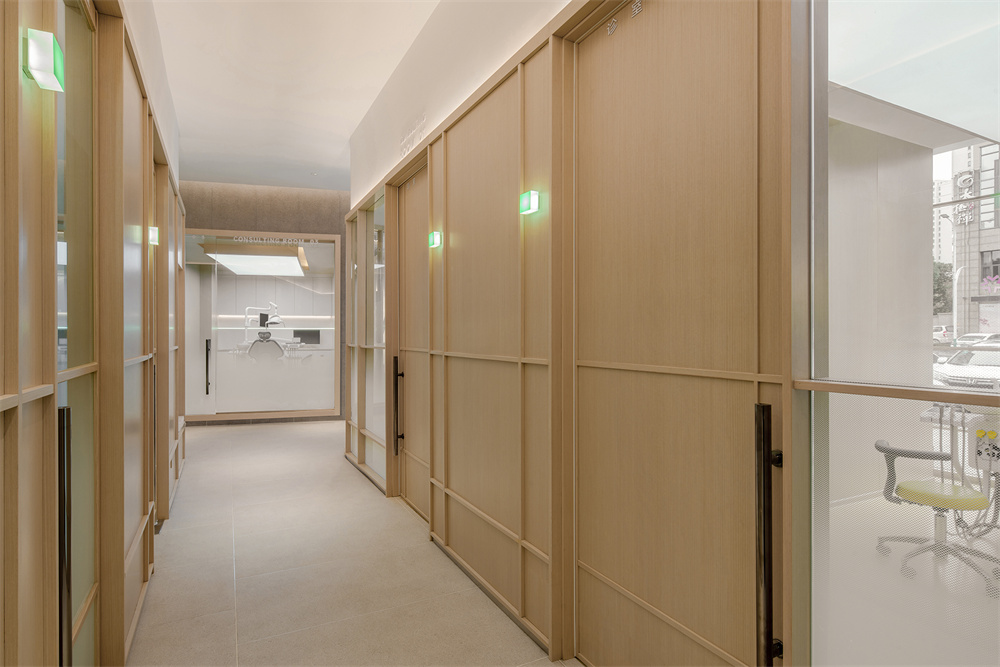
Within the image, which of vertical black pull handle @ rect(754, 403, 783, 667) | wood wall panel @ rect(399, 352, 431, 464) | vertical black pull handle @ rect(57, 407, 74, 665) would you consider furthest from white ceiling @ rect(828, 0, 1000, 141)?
wood wall panel @ rect(399, 352, 431, 464)

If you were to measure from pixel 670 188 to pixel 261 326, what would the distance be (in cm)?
792

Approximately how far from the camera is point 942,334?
1.20m

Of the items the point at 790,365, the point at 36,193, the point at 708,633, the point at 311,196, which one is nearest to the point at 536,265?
the point at 790,365

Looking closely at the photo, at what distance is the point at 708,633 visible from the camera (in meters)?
1.73

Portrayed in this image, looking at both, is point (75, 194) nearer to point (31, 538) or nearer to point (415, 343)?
point (31, 538)

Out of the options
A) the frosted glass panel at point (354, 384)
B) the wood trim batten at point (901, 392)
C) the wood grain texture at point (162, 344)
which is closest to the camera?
the wood trim batten at point (901, 392)

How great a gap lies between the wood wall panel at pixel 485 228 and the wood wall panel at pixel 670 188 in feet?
1.65

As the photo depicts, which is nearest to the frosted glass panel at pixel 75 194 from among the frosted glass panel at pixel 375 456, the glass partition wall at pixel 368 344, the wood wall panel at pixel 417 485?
the wood wall panel at pixel 417 485

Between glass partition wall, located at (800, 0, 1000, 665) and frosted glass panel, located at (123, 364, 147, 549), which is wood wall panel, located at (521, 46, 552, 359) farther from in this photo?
frosted glass panel, located at (123, 364, 147, 549)

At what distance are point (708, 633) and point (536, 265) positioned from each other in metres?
1.55

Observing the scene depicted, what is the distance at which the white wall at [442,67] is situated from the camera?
273cm

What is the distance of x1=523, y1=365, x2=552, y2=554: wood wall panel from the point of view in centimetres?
247

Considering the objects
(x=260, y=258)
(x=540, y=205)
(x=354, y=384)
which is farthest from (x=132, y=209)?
(x=260, y=258)

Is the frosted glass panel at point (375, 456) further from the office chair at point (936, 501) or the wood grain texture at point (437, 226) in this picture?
the office chair at point (936, 501)
